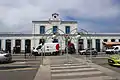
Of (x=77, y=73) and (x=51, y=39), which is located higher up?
(x=51, y=39)

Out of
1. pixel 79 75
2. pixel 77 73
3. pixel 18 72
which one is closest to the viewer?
pixel 79 75

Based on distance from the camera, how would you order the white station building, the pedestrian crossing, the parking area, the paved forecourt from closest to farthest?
the pedestrian crossing < the paved forecourt < the parking area < the white station building

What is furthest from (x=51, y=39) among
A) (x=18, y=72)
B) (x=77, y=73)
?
(x=77, y=73)

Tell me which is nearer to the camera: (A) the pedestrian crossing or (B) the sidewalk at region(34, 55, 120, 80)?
(A) the pedestrian crossing

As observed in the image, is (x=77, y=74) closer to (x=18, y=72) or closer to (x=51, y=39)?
(x=18, y=72)

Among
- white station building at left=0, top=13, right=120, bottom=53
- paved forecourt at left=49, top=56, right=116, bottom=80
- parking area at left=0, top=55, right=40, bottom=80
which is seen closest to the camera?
paved forecourt at left=49, top=56, right=116, bottom=80

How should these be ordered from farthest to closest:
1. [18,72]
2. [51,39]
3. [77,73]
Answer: [51,39] → [18,72] → [77,73]

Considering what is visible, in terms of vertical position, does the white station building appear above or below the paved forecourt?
above

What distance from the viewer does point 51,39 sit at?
6488 cm

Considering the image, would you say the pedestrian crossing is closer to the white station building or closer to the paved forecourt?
the paved forecourt

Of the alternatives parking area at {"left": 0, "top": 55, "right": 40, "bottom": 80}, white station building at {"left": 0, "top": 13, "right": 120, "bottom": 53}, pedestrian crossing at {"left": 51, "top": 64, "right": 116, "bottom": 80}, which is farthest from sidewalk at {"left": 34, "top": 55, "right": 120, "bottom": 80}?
white station building at {"left": 0, "top": 13, "right": 120, "bottom": 53}

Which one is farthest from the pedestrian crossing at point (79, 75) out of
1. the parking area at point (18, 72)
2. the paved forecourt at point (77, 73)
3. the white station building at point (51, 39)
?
the white station building at point (51, 39)

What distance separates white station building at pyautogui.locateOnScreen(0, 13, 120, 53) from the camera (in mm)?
63969

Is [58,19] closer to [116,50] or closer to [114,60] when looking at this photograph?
[116,50]
